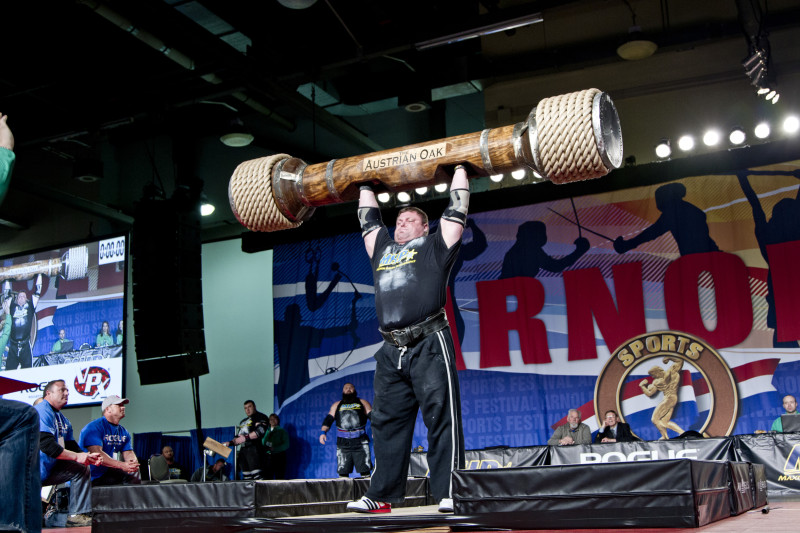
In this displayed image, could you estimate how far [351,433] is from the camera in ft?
32.1

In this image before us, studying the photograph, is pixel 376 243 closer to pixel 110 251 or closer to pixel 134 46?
pixel 134 46

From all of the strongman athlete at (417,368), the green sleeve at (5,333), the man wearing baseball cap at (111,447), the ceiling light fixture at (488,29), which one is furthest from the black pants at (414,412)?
the green sleeve at (5,333)

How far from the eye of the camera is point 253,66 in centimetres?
845

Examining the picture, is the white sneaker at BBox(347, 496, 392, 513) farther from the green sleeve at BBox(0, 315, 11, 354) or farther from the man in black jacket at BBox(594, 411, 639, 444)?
the green sleeve at BBox(0, 315, 11, 354)

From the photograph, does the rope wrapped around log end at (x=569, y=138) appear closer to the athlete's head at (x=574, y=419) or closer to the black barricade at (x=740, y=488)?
the black barricade at (x=740, y=488)

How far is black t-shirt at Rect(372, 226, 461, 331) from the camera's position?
115 inches

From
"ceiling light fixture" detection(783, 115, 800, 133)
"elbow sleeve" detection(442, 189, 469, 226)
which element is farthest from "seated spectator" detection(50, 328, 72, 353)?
"ceiling light fixture" detection(783, 115, 800, 133)

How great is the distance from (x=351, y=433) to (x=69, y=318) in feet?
15.4

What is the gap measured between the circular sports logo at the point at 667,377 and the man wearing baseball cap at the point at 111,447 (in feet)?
18.3

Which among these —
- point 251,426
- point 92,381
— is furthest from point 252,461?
point 92,381

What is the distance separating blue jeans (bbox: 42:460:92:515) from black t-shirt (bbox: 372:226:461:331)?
3146mm

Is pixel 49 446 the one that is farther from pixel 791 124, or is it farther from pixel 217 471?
pixel 791 124

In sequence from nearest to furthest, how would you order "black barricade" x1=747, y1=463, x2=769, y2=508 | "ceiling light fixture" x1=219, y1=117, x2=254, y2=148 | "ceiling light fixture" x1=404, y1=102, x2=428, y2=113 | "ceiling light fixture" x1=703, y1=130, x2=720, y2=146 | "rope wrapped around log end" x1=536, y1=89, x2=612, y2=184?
"rope wrapped around log end" x1=536, y1=89, x2=612, y2=184, "black barricade" x1=747, y1=463, x2=769, y2=508, "ceiling light fixture" x1=703, y1=130, x2=720, y2=146, "ceiling light fixture" x1=404, y1=102, x2=428, y2=113, "ceiling light fixture" x1=219, y1=117, x2=254, y2=148

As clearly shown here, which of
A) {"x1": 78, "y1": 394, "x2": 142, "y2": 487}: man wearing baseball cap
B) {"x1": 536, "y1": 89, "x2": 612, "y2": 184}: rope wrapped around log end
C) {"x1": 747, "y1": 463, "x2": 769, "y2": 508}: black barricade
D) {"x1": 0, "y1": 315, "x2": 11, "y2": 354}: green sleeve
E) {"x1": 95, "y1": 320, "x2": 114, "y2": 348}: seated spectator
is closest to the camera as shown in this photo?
{"x1": 536, "y1": 89, "x2": 612, "y2": 184}: rope wrapped around log end
